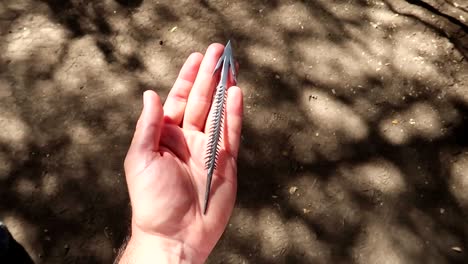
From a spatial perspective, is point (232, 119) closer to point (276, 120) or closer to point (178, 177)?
point (178, 177)

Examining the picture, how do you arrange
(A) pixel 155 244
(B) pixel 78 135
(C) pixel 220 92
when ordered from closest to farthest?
(A) pixel 155 244
(C) pixel 220 92
(B) pixel 78 135

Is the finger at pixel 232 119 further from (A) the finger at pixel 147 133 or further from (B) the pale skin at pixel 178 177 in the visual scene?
(A) the finger at pixel 147 133

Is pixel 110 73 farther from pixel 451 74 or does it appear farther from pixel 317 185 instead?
pixel 451 74

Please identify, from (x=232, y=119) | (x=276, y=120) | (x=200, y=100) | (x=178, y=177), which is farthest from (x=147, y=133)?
(x=276, y=120)

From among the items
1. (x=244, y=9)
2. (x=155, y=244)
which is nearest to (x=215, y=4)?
(x=244, y=9)

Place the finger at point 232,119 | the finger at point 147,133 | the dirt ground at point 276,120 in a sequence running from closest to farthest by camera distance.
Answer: the finger at point 147,133
the finger at point 232,119
the dirt ground at point 276,120

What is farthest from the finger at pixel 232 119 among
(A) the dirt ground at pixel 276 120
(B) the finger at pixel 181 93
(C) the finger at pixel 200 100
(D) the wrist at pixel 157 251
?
(A) the dirt ground at pixel 276 120

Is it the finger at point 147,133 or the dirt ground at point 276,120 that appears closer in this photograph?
the finger at point 147,133
